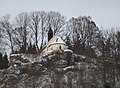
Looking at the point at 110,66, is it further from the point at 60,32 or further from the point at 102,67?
the point at 60,32

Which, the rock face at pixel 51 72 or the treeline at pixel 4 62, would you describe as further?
the treeline at pixel 4 62

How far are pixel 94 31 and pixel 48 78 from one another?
2116cm

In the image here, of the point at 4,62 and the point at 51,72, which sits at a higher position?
the point at 4,62

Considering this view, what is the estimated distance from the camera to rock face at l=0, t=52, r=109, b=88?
3967 cm

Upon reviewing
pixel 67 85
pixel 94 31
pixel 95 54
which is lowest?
pixel 67 85

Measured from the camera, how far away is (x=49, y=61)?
1869 inches

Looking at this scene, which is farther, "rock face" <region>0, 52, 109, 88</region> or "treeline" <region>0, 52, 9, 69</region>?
"treeline" <region>0, 52, 9, 69</region>

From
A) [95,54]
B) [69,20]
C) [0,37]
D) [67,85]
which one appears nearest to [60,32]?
[69,20]

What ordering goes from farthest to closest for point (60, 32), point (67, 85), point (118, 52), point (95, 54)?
point (60, 32) < point (95, 54) < point (118, 52) < point (67, 85)

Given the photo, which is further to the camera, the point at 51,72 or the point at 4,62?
the point at 4,62

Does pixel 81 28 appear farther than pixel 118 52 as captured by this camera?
Yes

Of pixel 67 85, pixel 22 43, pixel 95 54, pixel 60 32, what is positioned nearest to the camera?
pixel 67 85

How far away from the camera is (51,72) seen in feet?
144

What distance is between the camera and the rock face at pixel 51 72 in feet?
130
